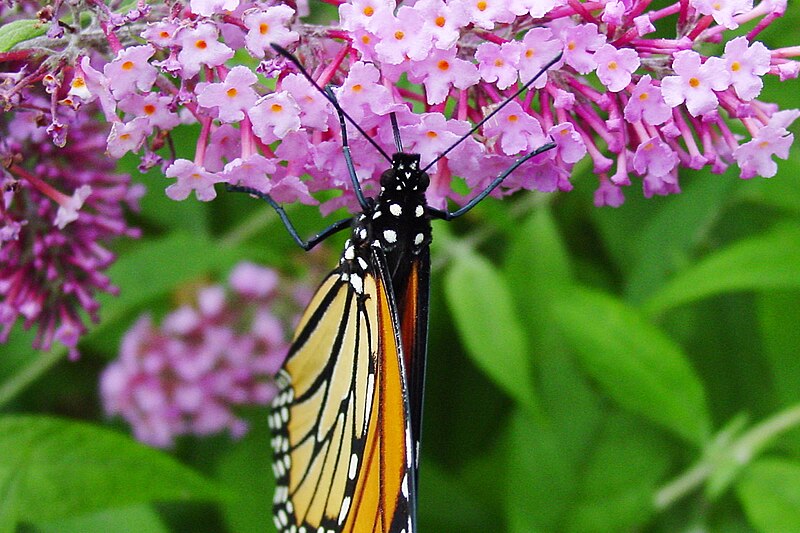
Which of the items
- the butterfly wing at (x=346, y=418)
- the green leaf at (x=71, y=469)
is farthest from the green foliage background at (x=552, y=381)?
the butterfly wing at (x=346, y=418)

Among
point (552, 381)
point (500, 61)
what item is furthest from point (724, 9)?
point (552, 381)

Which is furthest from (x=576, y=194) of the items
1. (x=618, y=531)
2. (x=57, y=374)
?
(x=57, y=374)

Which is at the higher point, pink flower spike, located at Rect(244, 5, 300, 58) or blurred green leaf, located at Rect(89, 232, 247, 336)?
pink flower spike, located at Rect(244, 5, 300, 58)

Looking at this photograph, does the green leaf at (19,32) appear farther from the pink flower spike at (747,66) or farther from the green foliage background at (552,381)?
the pink flower spike at (747,66)

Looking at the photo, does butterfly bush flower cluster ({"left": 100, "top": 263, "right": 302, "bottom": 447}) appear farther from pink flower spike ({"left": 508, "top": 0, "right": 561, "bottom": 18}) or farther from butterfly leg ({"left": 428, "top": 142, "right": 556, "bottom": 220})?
pink flower spike ({"left": 508, "top": 0, "right": 561, "bottom": 18})

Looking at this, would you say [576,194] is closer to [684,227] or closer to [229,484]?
[684,227]

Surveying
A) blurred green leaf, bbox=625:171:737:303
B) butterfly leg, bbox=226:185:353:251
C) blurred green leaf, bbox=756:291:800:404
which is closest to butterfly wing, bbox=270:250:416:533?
butterfly leg, bbox=226:185:353:251

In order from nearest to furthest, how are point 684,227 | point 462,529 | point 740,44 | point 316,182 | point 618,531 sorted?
1. point 740,44
2. point 316,182
3. point 618,531
4. point 684,227
5. point 462,529
